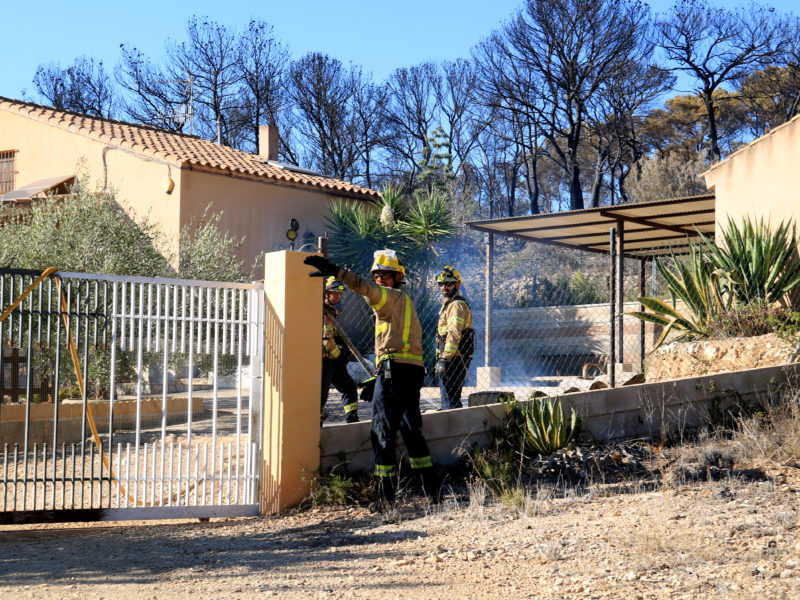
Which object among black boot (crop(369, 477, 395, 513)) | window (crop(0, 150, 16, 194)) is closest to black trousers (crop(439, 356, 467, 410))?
black boot (crop(369, 477, 395, 513))

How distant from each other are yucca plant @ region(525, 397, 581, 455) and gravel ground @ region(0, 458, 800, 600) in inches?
26.5

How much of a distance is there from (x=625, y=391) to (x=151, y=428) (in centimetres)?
407

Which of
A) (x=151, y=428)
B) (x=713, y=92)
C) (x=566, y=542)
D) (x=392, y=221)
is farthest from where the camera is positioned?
(x=713, y=92)

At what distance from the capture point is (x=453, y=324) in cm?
859

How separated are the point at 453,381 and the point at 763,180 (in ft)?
15.6

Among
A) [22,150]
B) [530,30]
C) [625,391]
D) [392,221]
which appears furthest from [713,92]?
[625,391]

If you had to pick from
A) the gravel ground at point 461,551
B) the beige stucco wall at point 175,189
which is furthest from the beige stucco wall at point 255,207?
the gravel ground at point 461,551

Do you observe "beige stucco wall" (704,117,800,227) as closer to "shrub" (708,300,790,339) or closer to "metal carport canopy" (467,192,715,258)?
"metal carport canopy" (467,192,715,258)

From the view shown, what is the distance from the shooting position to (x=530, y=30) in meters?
31.9

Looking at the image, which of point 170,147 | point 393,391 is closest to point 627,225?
point 393,391

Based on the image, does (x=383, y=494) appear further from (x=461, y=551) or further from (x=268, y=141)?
(x=268, y=141)

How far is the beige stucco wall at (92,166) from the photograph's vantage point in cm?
1664

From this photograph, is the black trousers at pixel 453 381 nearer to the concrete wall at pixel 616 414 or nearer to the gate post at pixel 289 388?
the concrete wall at pixel 616 414

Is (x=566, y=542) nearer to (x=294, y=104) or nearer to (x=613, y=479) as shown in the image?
(x=613, y=479)
